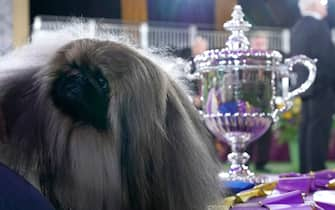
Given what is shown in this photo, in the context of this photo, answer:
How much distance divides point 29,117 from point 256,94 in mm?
749

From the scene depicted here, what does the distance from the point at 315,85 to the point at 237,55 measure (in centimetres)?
180

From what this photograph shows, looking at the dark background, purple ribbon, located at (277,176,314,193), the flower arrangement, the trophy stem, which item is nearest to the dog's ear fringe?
purple ribbon, located at (277,176,314,193)

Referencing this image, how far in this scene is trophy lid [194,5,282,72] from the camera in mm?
1242

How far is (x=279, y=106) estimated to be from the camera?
1.33m

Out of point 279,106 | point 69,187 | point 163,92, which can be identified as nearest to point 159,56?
point 163,92

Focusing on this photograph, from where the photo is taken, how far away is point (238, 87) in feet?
4.20

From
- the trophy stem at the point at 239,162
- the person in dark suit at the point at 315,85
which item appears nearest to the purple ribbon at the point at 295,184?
the trophy stem at the point at 239,162

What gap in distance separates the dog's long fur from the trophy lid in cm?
63

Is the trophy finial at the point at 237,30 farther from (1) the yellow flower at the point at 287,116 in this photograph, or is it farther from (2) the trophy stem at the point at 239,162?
(1) the yellow flower at the point at 287,116

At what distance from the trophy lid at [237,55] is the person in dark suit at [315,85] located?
1.61m

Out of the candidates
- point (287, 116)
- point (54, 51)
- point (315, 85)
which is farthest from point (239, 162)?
point (287, 116)

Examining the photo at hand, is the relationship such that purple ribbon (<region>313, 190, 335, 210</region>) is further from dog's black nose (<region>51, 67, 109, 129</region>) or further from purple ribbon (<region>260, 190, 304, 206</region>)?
dog's black nose (<region>51, 67, 109, 129</region>)

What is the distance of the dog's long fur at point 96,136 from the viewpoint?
594 mm

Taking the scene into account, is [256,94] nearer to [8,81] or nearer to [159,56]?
[159,56]
